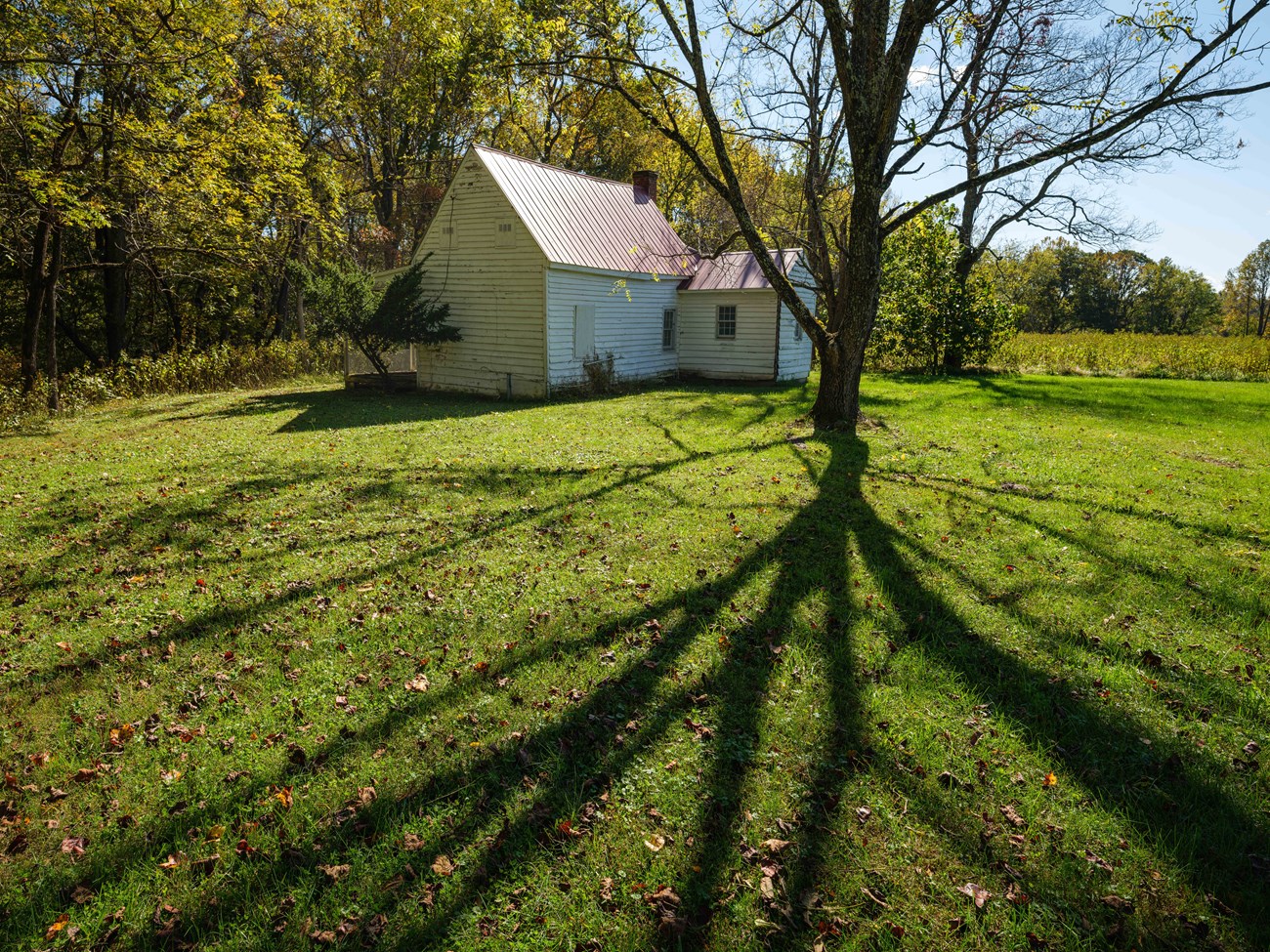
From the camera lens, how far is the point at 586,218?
1905cm

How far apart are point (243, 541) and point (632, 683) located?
4.55 metres

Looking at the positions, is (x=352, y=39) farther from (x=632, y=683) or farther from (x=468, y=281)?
(x=632, y=683)

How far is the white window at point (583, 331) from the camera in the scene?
689 inches

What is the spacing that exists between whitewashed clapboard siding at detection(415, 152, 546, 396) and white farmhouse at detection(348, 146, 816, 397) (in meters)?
0.03

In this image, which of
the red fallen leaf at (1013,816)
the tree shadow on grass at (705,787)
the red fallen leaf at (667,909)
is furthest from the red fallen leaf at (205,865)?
the red fallen leaf at (1013,816)

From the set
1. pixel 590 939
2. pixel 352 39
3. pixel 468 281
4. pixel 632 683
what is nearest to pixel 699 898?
pixel 590 939

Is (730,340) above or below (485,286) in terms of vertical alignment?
below

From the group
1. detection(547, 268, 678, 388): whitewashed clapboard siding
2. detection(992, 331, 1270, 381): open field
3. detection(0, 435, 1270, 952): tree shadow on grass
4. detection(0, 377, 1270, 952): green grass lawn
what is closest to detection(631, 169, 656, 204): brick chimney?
detection(547, 268, 678, 388): whitewashed clapboard siding

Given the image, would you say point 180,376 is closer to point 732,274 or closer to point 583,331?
point 583,331

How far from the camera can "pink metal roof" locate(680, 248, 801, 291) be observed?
20.6m

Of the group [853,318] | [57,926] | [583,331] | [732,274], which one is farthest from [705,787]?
[732,274]

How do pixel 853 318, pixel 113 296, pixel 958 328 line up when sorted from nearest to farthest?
pixel 853 318 → pixel 113 296 → pixel 958 328

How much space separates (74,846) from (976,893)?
13.0ft

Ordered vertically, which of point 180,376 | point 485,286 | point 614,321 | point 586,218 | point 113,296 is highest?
point 586,218
